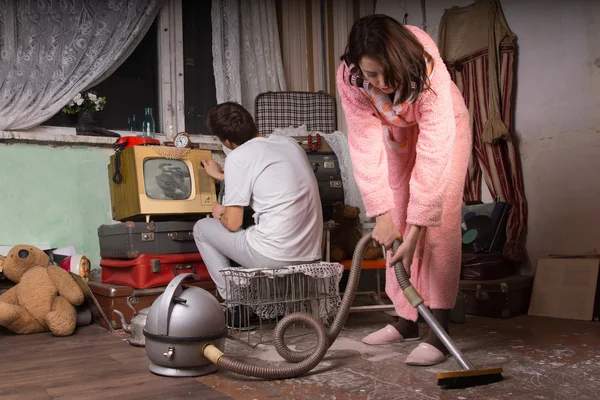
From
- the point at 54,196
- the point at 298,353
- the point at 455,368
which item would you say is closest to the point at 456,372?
the point at 455,368

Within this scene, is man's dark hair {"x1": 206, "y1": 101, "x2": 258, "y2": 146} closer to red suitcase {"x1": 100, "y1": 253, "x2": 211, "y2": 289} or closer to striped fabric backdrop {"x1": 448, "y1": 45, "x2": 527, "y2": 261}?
red suitcase {"x1": 100, "y1": 253, "x2": 211, "y2": 289}

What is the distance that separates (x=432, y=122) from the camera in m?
1.74

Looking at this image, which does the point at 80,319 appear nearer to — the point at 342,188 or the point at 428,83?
the point at 342,188

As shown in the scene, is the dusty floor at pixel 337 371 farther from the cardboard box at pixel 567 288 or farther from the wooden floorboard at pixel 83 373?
the cardboard box at pixel 567 288

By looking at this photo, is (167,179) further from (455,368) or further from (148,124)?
(455,368)

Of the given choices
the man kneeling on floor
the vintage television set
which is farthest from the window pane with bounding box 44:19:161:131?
the man kneeling on floor

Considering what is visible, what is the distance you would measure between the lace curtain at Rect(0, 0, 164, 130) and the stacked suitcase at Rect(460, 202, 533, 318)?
8.34ft

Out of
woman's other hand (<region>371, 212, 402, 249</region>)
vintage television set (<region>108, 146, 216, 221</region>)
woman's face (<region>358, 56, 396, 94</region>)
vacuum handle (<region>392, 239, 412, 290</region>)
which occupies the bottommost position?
vacuum handle (<region>392, 239, 412, 290</region>)

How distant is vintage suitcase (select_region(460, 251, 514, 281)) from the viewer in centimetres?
308

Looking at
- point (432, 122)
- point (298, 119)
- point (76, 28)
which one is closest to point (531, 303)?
point (432, 122)

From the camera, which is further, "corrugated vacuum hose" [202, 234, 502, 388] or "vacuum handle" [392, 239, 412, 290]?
"vacuum handle" [392, 239, 412, 290]

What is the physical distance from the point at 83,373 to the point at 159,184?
3.81 feet

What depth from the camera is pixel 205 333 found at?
1815 mm

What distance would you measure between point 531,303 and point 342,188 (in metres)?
1.25
